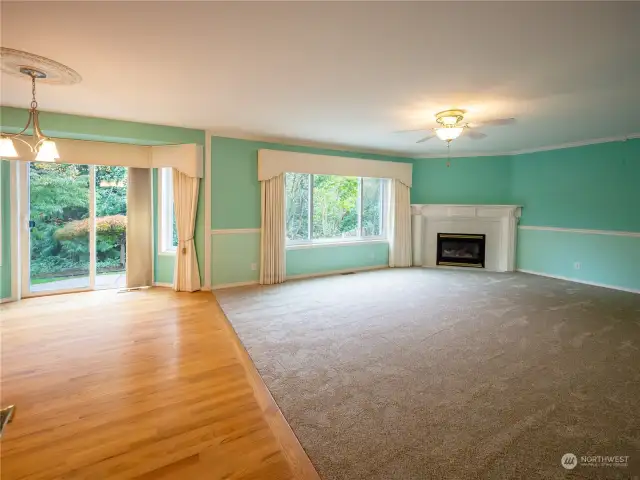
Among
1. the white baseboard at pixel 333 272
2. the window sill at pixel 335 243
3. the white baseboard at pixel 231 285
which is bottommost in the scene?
the white baseboard at pixel 231 285

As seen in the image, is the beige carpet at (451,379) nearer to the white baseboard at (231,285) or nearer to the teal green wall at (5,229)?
the white baseboard at (231,285)

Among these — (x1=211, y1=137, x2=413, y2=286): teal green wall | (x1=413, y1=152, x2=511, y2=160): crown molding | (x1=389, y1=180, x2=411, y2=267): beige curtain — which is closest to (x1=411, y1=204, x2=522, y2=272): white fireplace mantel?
(x1=389, y1=180, x2=411, y2=267): beige curtain

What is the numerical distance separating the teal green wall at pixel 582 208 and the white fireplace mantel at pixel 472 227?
0.25 meters

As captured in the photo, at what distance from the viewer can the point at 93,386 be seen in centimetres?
251

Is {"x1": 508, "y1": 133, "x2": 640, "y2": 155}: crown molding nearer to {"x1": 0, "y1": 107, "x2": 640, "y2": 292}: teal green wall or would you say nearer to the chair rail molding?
{"x1": 0, "y1": 107, "x2": 640, "y2": 292}: teal green wall

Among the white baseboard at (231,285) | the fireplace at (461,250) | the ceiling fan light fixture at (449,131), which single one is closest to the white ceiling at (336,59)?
the ceiling fan light fixture at (449,131)

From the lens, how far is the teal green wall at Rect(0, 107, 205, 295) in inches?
157

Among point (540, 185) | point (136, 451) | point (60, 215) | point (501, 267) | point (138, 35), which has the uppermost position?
point (138, 35)

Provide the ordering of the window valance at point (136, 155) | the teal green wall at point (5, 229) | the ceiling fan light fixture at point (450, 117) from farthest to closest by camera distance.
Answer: the window valance at point (136, 155)
the teal green wall at point (5, 229)
the ceiling fan light fixture at point (450, 117)

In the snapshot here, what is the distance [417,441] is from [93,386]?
230 centimetres

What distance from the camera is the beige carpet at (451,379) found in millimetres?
1826

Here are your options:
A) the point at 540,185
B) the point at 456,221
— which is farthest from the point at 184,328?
the point at 540,185

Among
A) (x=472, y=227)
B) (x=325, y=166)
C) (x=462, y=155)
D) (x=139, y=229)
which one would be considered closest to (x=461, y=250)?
(x=472, y=227)

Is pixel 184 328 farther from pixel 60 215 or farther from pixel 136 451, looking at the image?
pixel 60 215
